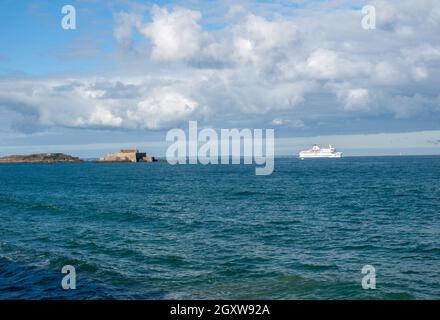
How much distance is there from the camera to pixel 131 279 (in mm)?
26453

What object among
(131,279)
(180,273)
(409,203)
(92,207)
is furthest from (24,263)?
(409,203)

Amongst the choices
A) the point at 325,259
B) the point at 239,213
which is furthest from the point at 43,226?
the point at 325,259

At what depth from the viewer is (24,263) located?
30.8 metres
